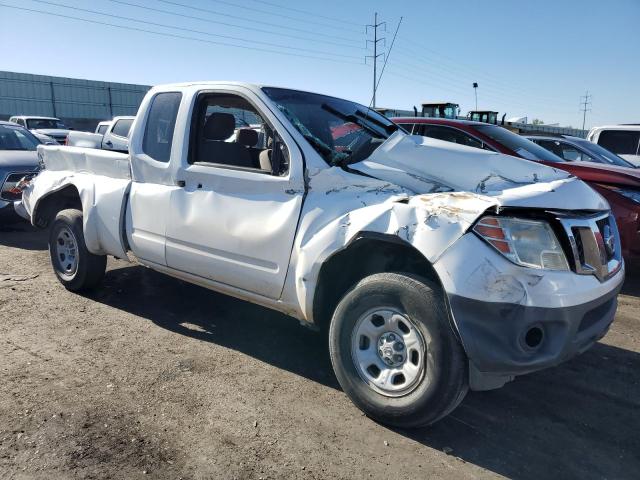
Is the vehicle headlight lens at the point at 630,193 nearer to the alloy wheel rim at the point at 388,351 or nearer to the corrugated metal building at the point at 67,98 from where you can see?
the alloy wheel rim at the point at 388,351

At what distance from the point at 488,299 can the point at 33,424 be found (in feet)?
8.52

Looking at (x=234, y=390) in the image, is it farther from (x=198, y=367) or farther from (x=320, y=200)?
(x=320, y=200)

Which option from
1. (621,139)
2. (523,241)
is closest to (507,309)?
(523,241)

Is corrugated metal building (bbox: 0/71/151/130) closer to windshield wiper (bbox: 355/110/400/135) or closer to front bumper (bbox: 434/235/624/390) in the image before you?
windshield wiper (bbox: 355/110/400/135)

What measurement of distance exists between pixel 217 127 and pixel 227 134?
9 centimetres

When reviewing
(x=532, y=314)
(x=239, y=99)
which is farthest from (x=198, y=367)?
(x=532, y=314)

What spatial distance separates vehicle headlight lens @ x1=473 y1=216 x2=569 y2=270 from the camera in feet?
8.42

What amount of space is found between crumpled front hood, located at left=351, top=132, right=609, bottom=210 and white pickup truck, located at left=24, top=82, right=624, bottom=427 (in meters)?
0.01

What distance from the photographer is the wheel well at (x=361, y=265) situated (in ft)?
9.63

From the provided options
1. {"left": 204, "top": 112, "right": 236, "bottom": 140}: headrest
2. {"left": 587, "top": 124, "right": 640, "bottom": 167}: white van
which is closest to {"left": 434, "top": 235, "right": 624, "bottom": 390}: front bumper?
{"left": 204, "top": 112, "right": 236, "bottom": 140}: headrest

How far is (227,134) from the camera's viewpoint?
4.05 meters

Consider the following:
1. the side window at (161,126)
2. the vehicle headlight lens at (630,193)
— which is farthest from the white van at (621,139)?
the side window at (161,126)

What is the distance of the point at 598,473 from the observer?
8.58 ft

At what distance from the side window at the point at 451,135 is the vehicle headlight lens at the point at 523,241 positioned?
4092 mm
